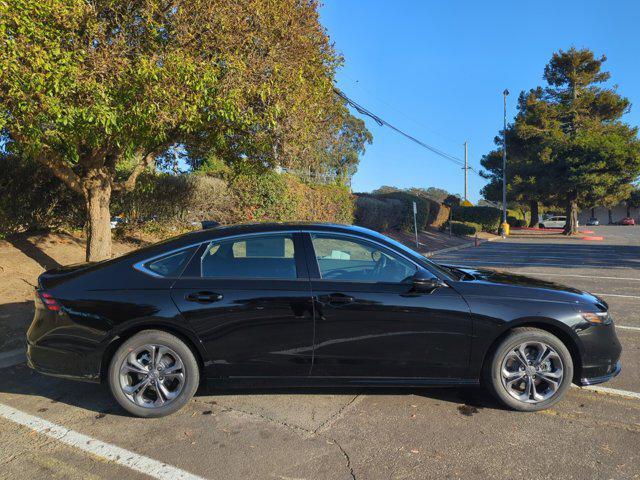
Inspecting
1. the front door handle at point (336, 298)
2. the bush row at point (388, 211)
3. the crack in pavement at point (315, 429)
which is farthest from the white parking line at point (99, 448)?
the bush row at point (388, 211)

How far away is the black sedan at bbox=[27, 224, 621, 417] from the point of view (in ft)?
11.8

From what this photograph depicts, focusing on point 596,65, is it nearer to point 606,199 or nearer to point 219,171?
point 606,199

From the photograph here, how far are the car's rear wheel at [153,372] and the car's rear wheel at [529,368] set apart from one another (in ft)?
7.83

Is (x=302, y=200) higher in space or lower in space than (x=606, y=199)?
lower

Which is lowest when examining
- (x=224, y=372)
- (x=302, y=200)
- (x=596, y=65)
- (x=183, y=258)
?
(x=224, y=372)

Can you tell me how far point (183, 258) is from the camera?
3771 mm

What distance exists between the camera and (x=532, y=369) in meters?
3.70

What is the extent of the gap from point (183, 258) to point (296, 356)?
120cm

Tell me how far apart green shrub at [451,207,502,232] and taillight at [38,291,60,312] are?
40.5m

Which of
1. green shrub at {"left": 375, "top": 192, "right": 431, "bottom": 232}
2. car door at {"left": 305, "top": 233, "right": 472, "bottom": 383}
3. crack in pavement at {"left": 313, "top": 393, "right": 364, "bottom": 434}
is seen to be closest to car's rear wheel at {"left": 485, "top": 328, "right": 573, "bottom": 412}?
car door at {"left": 305, "top": 233, "right": 472, "bottom": 383}

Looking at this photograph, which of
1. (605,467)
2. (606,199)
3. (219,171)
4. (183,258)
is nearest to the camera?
(605,467)

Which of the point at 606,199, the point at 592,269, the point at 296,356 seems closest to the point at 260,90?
the point at 296,356

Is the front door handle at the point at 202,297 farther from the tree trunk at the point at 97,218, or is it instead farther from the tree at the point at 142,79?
the tree trunk at the point at 97,218

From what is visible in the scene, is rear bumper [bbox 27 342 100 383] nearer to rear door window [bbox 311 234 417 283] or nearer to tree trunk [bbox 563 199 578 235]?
rear door window [bbox 311 234 417 283]
